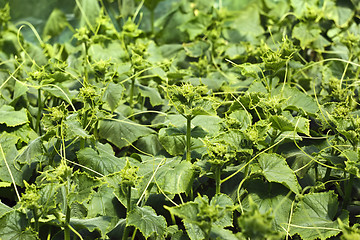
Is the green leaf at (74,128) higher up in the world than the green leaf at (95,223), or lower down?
higher up

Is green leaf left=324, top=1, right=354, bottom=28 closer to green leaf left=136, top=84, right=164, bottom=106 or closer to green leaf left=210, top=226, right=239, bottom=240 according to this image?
green leaf left=136, top=84, right=164, bottom=106

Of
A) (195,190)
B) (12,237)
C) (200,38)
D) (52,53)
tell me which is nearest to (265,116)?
(195,190)

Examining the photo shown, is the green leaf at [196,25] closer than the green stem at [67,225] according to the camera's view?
No

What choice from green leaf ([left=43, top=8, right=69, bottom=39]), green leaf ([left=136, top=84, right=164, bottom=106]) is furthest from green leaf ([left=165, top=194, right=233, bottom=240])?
green leaf ([left=43, top=8, right=69, bottom=39])

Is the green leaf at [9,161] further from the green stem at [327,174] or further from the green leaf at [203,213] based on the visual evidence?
the green stem at [327,174]

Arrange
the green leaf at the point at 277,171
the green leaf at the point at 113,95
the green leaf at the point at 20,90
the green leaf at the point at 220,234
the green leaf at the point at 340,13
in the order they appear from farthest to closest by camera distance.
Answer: the green leaf at the point at 340,13, the green leaf at the point at 20,90, the green leaf at the point at 113,95, the green leaf at the point at 277,171, the green leaf at the point at 220,234

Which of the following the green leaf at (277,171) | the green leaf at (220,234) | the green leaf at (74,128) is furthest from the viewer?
the green leaf at (74,128)

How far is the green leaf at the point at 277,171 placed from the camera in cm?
142

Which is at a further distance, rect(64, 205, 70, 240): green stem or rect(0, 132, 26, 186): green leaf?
rect(0, 132, 26, 186): green leaf

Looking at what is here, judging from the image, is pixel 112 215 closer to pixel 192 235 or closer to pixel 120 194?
pixel 120 194

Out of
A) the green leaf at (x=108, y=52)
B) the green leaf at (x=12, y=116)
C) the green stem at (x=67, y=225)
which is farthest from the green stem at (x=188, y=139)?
the green leaf at (x=108, y=52)

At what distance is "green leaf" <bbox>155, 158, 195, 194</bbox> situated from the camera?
4.89 feet

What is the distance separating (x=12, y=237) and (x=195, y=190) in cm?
68

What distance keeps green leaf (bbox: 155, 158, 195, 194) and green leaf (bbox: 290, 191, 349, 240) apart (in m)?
0.36
